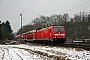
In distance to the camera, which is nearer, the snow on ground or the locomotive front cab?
the snow on ground

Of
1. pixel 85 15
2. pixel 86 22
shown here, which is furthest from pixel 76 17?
pixel 86 22

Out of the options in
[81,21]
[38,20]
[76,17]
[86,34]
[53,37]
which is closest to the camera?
[53,37]

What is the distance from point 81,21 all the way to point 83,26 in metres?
5.28

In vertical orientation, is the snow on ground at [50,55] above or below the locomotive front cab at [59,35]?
below

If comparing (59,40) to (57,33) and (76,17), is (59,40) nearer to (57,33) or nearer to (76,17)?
(57,33)

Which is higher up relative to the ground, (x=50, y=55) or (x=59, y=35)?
(x=59, y=35)

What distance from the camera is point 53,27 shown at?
103 ft

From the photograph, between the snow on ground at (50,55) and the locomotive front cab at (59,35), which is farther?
the locomotive front cab at (59,35)

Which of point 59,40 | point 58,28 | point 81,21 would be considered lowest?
point 59,40

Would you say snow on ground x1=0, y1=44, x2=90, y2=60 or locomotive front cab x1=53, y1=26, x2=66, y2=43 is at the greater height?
locomotive front cab x1=53, y1=26, x2=66, y2=43

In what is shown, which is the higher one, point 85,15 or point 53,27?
point 85,15

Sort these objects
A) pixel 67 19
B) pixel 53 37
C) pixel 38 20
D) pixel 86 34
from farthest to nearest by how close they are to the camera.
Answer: pixel 38 20 → pixel 67 19 → pixel 86 34 → pixel 53 37

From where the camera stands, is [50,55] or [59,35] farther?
[59,35]

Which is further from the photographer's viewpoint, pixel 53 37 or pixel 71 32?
pixel 71 32
